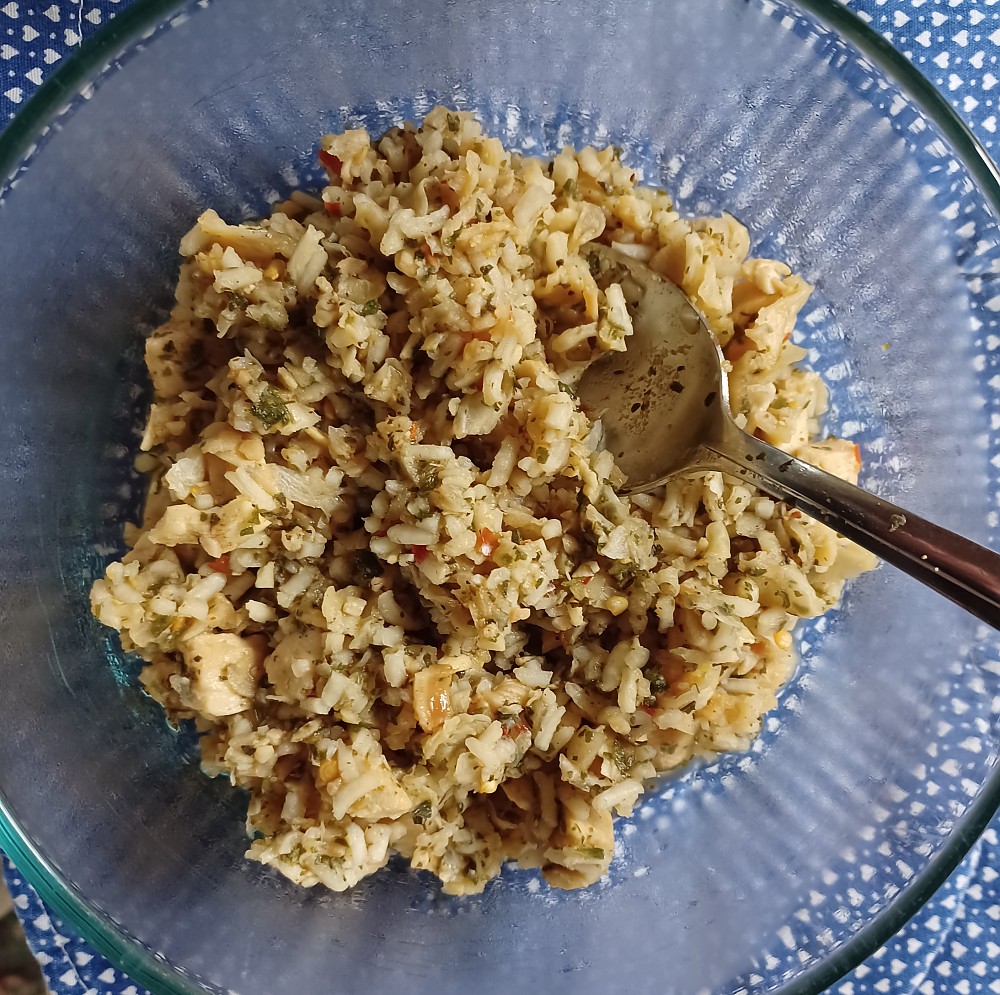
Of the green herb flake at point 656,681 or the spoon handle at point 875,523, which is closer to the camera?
the spoon handle at point 875,523

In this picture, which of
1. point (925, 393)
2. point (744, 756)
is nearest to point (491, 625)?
point (744, 756)

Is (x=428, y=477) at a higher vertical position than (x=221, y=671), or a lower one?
higher

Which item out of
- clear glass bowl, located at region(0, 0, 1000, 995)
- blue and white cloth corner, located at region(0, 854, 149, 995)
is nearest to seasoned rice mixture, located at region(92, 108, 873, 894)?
clear glass bowl, located at region(0, 0, 1000, 995)

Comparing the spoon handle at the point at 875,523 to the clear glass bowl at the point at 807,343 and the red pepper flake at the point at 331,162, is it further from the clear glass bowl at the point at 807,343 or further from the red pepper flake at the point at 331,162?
the red pepper flake at the point at 331,162

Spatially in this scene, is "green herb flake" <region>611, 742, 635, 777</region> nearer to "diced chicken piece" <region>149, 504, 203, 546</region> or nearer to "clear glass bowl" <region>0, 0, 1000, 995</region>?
"clear glass bowl" <region>0, 0, 1000, 995</region>

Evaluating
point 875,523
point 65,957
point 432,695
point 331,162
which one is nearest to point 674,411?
point 875,523

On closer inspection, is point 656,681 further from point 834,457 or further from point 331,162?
point 331,162

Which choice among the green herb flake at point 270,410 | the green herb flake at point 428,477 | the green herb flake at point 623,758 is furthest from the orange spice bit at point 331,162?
the green herb flake at point 623,758
